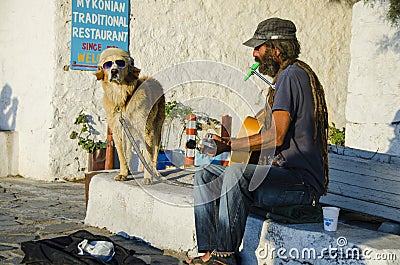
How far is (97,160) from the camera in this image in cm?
812

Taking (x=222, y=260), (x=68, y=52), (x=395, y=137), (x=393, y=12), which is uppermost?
(x=393, y=12)

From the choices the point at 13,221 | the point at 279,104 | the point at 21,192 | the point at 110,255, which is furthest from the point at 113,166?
the point at 279,104

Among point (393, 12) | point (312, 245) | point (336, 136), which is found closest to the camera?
point (312, 245)

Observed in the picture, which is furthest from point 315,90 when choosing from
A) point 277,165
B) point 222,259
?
point 222,259

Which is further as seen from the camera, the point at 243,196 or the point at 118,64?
the point at 118,64

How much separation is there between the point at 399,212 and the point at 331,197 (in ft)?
2.22

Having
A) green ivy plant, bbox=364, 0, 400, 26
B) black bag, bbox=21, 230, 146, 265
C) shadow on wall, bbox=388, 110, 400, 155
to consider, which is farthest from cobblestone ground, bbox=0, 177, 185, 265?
green ivy plant, bbox=364, 0, 400, 26

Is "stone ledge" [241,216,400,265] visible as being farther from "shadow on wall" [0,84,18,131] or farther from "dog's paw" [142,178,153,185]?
"shadow on wall" [0,84,18,131]

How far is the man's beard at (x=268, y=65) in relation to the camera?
399cm

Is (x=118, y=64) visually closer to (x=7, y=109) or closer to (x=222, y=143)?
(x=222, y=143)

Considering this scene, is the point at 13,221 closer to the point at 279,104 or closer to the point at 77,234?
the point at 77,234

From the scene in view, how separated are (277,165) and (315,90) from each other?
52 cm

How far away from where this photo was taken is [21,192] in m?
7.12

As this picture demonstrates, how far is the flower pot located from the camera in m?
8.06
